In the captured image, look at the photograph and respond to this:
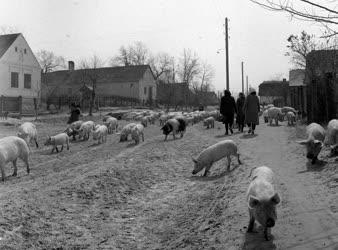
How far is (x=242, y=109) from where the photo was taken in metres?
20.8

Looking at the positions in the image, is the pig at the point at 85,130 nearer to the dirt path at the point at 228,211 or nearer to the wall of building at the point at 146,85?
the dirt path at the point at 228,211

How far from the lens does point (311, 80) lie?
79.8ft

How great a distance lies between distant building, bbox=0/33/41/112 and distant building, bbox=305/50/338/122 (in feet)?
83.4

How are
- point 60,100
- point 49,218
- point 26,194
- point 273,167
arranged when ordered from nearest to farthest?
point 49,218, point 26,194, point 273,167, point 60,100

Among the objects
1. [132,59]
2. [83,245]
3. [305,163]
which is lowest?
[83,245]

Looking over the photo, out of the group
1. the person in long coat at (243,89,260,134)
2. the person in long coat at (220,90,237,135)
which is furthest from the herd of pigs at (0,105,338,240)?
the person in long coat at (243,89,260,134)

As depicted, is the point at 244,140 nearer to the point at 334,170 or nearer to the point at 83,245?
the point at 334,170

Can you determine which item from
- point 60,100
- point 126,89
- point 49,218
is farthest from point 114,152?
point 126,89

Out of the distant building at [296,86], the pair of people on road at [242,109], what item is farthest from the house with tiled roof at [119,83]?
the pair of people on road at [242,109]

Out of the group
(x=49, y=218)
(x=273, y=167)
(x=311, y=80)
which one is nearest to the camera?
(x=49, y=218)

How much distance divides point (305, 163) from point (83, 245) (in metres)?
6.84

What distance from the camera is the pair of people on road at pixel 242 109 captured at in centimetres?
1908

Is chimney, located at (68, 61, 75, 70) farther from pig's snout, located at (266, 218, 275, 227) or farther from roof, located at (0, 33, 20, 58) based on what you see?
pig's snout, located at (266, 218, 275, 227)

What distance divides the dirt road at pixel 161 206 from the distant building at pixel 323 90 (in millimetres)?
8065
